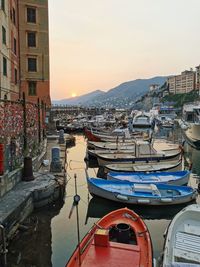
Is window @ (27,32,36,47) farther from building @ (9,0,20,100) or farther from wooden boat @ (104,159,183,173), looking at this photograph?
wooden boat @ (104,159,183,173)

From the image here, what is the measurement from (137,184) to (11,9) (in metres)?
25.0

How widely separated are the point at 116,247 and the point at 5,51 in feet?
77.2

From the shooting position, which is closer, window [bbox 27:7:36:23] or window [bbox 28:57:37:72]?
window [bbox 27:7:36:23]

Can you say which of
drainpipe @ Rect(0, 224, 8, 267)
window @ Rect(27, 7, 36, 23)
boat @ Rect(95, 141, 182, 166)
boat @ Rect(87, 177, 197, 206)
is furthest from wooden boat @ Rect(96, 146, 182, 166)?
window @ Rect(27, 7, 36, 23)

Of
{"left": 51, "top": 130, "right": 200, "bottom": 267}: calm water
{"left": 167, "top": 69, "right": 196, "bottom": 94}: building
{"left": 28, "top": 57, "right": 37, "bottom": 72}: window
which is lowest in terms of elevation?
{"left": 51, "top": 130, "right": 200, "bottom": 267}: calm water

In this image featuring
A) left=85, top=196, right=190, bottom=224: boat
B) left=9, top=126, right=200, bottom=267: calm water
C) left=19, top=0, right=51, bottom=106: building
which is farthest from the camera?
left=19, top=0, right=51, bottom=106: building

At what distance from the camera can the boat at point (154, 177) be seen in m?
14.3

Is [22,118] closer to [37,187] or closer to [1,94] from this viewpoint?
[37,187]

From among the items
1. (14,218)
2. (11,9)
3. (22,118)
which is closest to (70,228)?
(14,218)

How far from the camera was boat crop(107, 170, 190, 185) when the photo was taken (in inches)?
562

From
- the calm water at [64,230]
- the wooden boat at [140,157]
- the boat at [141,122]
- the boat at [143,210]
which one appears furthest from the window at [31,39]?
the boat at [143,210]

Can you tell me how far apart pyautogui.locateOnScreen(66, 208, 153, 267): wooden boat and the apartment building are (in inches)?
780

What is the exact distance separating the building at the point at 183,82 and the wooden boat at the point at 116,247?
523 feet

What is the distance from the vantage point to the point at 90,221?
449 inches
